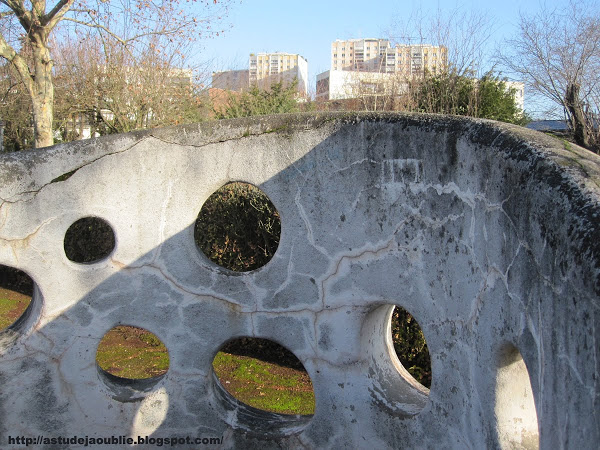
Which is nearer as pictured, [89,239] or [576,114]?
[576,114]

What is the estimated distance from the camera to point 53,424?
3697 millimetres

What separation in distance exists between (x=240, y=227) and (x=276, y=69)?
23896 mm

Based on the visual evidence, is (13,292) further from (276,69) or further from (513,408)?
(276,69)

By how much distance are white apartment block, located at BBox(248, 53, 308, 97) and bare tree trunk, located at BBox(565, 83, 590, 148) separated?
7.97 metres

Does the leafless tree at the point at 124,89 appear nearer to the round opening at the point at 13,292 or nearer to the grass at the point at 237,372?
the round opening at the point at 13,292

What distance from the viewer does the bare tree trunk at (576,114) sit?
912cm

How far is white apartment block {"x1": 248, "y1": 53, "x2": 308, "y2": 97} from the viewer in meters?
19.1

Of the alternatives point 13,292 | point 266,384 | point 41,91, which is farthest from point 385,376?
point 13,292

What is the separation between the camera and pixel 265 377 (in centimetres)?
667

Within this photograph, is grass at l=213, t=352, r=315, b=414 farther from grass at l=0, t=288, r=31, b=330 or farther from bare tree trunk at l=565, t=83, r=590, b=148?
bare tree trunk at l=565, t=83, r=590, b=148

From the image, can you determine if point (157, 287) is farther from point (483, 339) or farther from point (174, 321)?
point (483, 339)

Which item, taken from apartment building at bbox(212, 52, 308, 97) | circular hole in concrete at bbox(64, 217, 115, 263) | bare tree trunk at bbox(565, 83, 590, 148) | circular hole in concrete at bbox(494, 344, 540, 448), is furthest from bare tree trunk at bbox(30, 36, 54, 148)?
bare tree trunk at bbox(565, 83, 590, 148)

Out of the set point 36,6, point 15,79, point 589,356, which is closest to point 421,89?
point 36,6

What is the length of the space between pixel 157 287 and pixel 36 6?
613 cm
